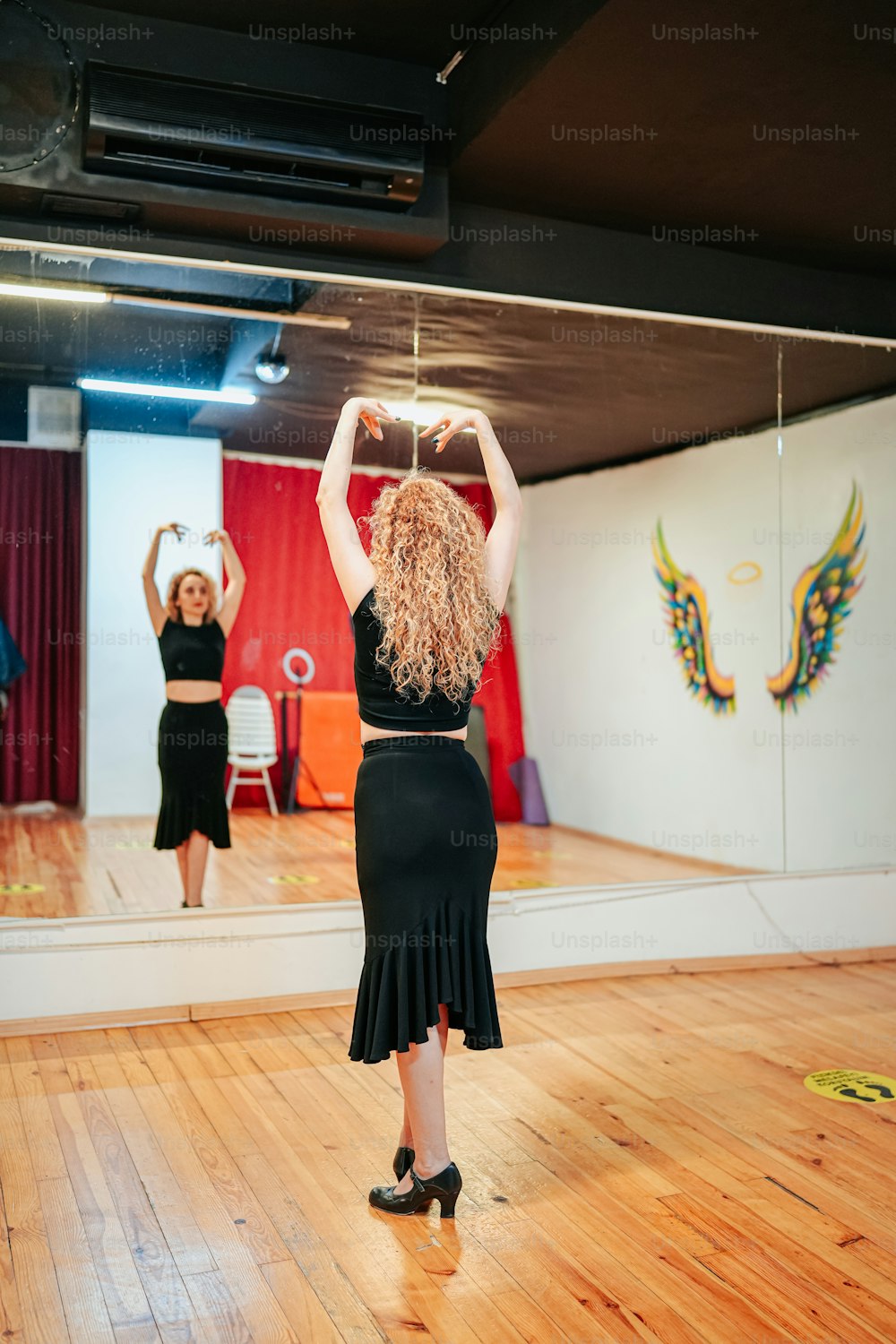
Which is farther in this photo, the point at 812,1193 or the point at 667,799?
the point at 667,799

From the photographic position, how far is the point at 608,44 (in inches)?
115

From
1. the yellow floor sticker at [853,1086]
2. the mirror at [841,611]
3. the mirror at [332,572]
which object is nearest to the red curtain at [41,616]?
the mirror at [332,572]

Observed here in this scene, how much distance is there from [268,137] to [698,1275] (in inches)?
123

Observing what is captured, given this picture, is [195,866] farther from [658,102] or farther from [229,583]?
[658,102]

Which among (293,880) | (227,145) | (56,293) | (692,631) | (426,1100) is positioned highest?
(227,145)

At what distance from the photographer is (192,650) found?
3.58 meters

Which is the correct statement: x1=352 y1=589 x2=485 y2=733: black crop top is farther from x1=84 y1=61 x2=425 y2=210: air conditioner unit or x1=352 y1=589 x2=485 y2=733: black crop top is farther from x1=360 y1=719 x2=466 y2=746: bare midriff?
x1=84 y1=61 x2=425 y2=210: air conditioner unit

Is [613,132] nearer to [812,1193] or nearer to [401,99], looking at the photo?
[401,99]

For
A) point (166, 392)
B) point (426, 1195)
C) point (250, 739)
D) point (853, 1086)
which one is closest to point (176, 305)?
point (166, 392)

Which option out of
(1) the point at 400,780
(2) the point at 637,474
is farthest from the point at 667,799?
(1) the point at 400,780

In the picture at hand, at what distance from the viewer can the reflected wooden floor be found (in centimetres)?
343

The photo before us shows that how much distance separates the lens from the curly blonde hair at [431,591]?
218 centimetres

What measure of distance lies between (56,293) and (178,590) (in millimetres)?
984

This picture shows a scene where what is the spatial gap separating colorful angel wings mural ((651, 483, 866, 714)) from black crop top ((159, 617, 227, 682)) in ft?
6.85
